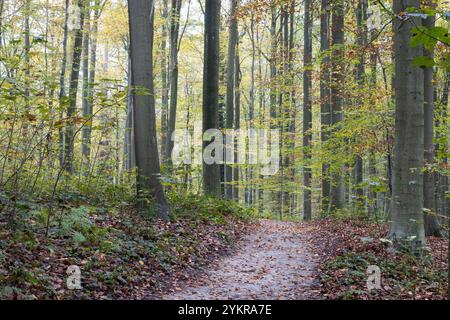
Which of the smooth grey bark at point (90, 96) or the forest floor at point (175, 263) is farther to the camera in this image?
the smooth grey bark at point (90, 96)

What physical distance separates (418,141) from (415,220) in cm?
157

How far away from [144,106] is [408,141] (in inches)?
225

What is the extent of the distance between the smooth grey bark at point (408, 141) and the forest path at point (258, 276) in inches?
80.3

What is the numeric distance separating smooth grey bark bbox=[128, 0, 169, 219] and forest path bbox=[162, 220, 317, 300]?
7.14ft

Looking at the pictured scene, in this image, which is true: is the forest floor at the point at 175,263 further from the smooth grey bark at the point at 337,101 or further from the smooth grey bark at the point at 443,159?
the smooth grey bark at the point at 443,159

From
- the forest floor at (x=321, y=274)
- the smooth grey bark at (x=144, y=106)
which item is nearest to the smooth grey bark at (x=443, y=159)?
the forest floor at (x=321, y=274)

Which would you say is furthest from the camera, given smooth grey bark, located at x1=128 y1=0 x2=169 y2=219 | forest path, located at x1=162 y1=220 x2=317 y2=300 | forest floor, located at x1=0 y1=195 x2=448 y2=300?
smooth grey bark, located at x1=128 y1=0 x2=169 y2=219

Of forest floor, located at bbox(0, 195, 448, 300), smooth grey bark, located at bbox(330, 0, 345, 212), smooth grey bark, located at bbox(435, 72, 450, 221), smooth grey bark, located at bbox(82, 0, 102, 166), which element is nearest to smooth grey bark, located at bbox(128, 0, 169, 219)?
forest floor, located at bbox(0, 195, 448, 300)

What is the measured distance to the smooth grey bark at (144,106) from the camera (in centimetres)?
886

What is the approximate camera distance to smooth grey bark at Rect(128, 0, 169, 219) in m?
8.86

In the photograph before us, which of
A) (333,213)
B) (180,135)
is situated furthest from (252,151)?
(333,213)

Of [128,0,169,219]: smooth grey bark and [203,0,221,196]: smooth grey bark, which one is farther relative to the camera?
[203,0,221,196]: smooth grey bark

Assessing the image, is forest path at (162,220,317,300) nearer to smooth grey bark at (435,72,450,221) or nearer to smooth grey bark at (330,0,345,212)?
smooth grey bark at (330,0,345,212)
